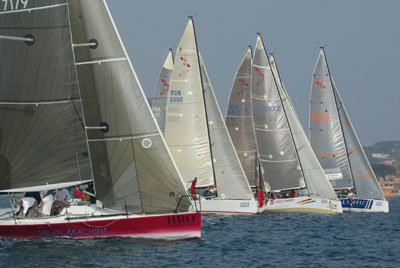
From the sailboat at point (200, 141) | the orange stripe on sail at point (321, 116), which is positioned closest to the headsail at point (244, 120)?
the orange stripe on sail at point (321, 116)

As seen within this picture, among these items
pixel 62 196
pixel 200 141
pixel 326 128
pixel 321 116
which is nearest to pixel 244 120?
pixel 321 116

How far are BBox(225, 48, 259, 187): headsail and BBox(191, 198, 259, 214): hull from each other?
7212 mm

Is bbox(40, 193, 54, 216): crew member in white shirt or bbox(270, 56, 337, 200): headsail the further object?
bbox(270, 56, 337, 200): headsail

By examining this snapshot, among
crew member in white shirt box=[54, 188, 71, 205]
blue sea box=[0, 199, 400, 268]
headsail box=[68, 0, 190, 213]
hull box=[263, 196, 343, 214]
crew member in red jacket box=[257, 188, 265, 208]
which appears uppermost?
headsail box=[68, 0, 190, 213]

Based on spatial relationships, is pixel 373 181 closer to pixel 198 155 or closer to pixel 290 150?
pixel 290 150

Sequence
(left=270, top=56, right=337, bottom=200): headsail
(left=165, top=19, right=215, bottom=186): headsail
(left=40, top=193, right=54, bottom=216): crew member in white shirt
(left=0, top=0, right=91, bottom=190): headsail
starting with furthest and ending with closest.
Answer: (left=270, top=56, right=337, bottom=200): headsail
(left=165, top=19, right=215, bottom=186): headsail
(left=40, top=193, right=54, bottom=216): crew member in white shirt
(left=0, top=0, right=91, bottom=190): headsail

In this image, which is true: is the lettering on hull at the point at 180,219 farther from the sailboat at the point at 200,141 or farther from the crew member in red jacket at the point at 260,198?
the crew member in red jacket at the point at 260,198

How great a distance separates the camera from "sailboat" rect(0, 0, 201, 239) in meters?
29.4

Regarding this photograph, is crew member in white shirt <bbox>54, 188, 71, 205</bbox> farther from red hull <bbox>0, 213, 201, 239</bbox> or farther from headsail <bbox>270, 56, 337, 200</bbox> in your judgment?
headsail <bbox>270, 56, 337, 200</bbox>

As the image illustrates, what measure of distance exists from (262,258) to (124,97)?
6.49 meters

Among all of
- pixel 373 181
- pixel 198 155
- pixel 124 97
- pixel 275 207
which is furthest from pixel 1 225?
pixel 373 181

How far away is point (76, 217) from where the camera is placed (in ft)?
96.9

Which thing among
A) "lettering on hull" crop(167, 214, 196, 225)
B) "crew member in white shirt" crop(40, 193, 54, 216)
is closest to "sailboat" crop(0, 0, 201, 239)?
"lettering on hull" crop(167, 214, 196, 225)

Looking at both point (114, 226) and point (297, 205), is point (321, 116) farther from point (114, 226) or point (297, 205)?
point (114, 226)
